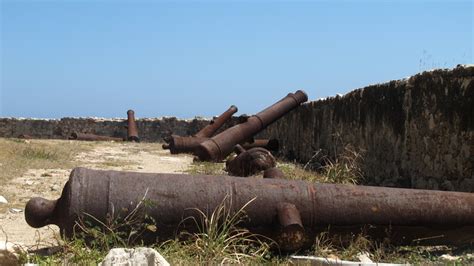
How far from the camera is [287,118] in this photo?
561 inches

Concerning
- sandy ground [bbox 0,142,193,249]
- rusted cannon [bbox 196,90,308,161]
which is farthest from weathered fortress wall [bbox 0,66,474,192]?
sandy ground [bbox 0,142,193,249]

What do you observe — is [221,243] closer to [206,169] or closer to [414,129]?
[414,129]

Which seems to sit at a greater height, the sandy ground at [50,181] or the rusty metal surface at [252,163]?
the rusty metal surface at [252,163]

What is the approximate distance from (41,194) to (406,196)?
4.33 metres

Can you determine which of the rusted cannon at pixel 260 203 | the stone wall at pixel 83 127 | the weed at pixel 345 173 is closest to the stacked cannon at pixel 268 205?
the rusted cannon at pixel 260 203

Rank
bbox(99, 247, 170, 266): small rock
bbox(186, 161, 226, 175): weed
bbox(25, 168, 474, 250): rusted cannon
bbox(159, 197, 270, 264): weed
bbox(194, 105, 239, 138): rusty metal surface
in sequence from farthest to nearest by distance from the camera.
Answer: bbox(194, 105, 239, 138): rusty metal surface, bbox(186, 161, 226, 175): weed, bbox(25, 168, 474, 250): rusted cannon, bbox(159, 197, 270, 264): weed, bbox(99, 247, 170, 266): small rock

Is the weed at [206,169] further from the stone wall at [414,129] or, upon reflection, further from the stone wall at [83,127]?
the stone wall at [83,127]

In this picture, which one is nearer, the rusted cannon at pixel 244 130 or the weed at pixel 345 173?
the weed at pixel 345 173

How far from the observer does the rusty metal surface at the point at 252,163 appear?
8.55 m

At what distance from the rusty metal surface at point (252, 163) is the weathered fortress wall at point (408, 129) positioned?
3.89 feet

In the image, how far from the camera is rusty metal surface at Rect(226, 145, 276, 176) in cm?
855

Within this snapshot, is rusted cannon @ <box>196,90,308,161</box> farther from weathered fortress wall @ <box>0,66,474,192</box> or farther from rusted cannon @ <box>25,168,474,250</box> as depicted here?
rusted cannon @ <box>25,168,474,250</box>

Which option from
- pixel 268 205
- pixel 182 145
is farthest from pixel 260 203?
pixel 182 145

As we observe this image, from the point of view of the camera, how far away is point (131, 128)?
20.7 meters
